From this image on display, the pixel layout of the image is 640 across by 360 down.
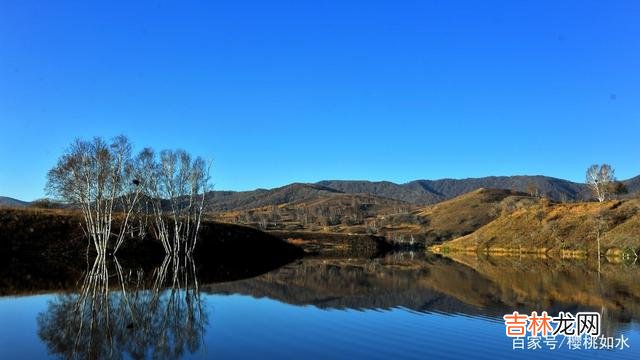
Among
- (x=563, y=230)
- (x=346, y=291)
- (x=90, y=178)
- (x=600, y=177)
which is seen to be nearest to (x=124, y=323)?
(x=346, y=291)

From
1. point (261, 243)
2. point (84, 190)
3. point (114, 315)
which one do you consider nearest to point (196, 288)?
point (114, 315)

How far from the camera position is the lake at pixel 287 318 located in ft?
58.7

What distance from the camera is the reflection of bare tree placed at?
1742 cm

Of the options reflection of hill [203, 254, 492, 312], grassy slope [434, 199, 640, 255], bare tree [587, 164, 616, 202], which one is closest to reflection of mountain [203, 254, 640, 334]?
reflection of hill [203, 254, 492, 312]

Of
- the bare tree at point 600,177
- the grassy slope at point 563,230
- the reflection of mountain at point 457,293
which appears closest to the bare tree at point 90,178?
the reflection of mountain at point 457,293

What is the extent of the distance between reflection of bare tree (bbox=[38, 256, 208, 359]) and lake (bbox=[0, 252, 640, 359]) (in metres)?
0.04

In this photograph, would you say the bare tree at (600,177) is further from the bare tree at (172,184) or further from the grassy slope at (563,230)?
the bare tree at (172,184)

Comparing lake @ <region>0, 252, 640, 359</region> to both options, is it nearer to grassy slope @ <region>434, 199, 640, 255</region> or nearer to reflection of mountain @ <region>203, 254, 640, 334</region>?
reflection of mountain @ <region>203, 254, 640, 334</region>

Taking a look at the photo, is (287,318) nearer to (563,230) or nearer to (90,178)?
(90,178)

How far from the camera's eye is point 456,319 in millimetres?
24906

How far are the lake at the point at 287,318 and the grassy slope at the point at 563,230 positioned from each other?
65.2m

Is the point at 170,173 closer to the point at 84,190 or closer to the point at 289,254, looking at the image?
the point at 84,190

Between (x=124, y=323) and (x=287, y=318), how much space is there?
6.93m

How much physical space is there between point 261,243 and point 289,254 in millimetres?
5504
